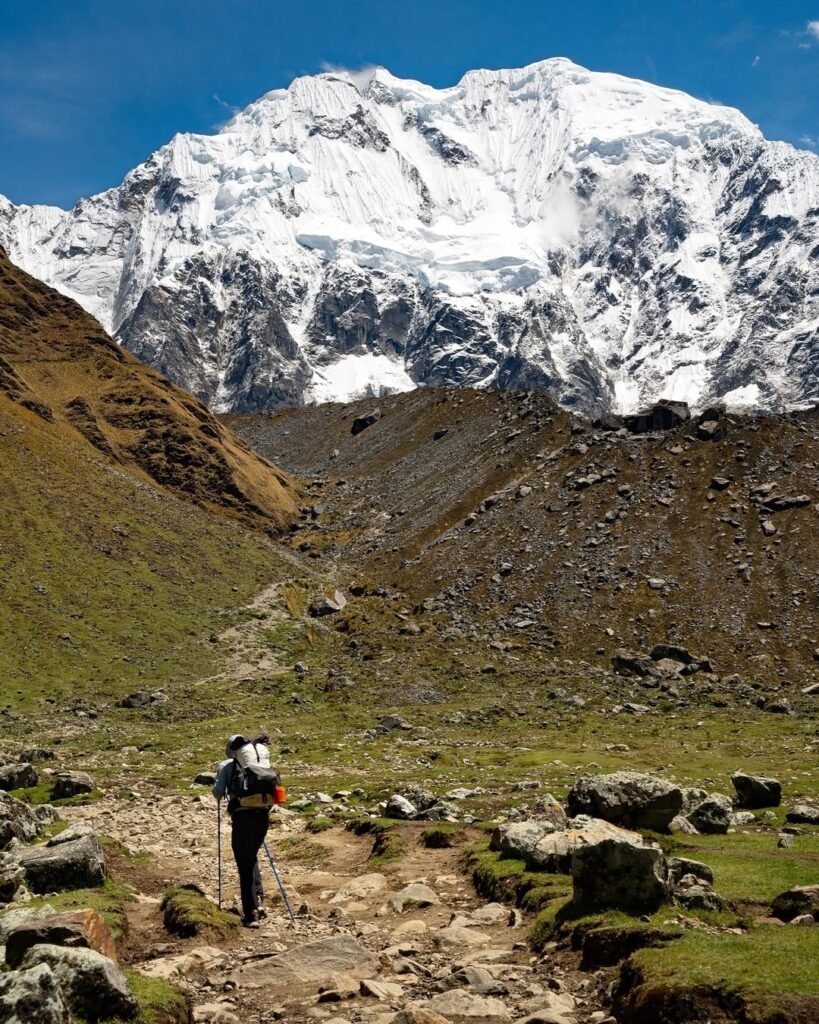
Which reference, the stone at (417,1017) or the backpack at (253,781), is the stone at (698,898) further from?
the backpack at (253,781)

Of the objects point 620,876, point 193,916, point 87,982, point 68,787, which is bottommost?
point 68,787

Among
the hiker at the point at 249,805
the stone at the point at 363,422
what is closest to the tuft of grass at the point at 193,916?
the hiker at the point at 249,805

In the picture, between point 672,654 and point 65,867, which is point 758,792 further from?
point 672,654

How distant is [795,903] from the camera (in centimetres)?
1556

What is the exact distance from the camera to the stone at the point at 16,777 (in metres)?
33.9

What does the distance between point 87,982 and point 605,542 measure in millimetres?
97664

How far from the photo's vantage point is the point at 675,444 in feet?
396

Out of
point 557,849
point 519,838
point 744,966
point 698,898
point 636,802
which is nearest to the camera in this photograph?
point 744,966

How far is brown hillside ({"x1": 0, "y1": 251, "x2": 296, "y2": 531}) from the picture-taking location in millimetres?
132375

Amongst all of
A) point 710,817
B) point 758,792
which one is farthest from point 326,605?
point 710,817

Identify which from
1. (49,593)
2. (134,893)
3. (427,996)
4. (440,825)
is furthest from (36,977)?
(49,593)

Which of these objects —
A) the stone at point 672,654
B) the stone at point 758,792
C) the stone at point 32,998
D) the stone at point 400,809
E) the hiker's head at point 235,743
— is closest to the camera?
the stone at point 32,998

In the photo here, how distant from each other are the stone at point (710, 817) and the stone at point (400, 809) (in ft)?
27.4

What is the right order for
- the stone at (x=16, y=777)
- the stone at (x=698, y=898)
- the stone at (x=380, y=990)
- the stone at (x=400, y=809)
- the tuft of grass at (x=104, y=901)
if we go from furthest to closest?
the stone at (x=16, y=777)
the stone at (x=400, y=809)
the tuft of grass at (x=104, y=901)
the stone at (x=698, y=898)
the stone at (x=380, y=990)
